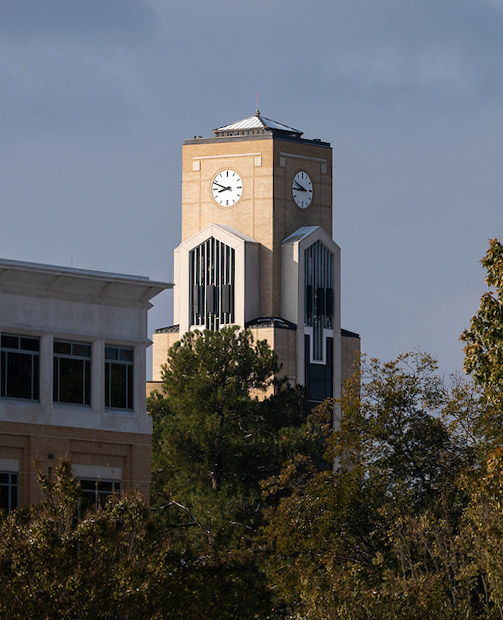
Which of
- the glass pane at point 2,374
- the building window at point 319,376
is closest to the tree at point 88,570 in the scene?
the glass pane at point 2,374

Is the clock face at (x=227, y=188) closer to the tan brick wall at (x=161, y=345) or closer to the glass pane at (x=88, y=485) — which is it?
the tan brick wall at (x=161, y=345)

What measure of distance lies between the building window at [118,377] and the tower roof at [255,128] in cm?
6640

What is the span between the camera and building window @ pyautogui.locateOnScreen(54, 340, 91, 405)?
50.9 metres

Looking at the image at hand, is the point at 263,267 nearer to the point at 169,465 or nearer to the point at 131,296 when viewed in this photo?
the point at 169,465

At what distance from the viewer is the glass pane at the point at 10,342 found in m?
49.9

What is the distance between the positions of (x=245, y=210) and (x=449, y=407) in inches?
2776

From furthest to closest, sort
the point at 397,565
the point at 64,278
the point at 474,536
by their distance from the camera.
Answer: the point at 64,278 < the point at 397,565 < the point at 474,536

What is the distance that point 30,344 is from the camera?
5047 cm

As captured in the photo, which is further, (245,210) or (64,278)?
(245,210)

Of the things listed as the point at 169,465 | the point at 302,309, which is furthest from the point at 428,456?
the point at 302,309

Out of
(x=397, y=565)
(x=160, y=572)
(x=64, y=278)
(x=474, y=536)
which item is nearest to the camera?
(x=160, y=572)

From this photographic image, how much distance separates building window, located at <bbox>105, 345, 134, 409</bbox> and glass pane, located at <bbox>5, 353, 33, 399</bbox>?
8.94 feet

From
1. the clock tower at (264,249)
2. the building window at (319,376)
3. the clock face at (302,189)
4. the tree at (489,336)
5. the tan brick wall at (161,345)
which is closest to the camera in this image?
the tree at (489,336)

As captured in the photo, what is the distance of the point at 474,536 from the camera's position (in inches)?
A: 1506
